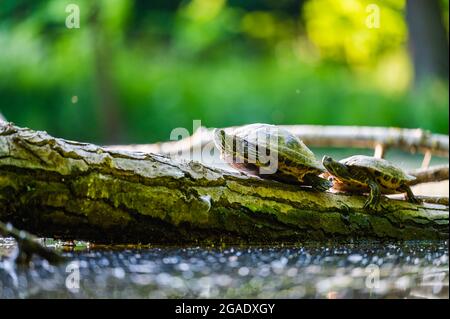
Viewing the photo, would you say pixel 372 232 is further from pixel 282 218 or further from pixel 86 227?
pixel 86 227

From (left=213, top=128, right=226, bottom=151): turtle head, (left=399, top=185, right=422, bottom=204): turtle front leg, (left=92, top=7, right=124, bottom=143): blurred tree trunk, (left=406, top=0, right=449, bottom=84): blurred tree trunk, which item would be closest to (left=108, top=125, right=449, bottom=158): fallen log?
(left=399, top=185, right=422, bottom=204): turtle front leg

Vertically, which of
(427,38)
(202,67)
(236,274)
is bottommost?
(236,274)

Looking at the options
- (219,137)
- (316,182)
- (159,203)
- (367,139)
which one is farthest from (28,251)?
(367,139)

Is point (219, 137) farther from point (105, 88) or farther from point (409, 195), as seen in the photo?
point (105, 88)

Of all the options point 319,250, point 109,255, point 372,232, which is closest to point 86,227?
point 109,255

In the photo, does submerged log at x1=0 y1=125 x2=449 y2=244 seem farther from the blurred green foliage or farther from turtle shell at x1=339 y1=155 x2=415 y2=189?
the blurred green foliage

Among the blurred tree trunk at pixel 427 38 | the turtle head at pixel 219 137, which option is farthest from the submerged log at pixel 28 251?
the blurred tree trunk at pixel 427 38
